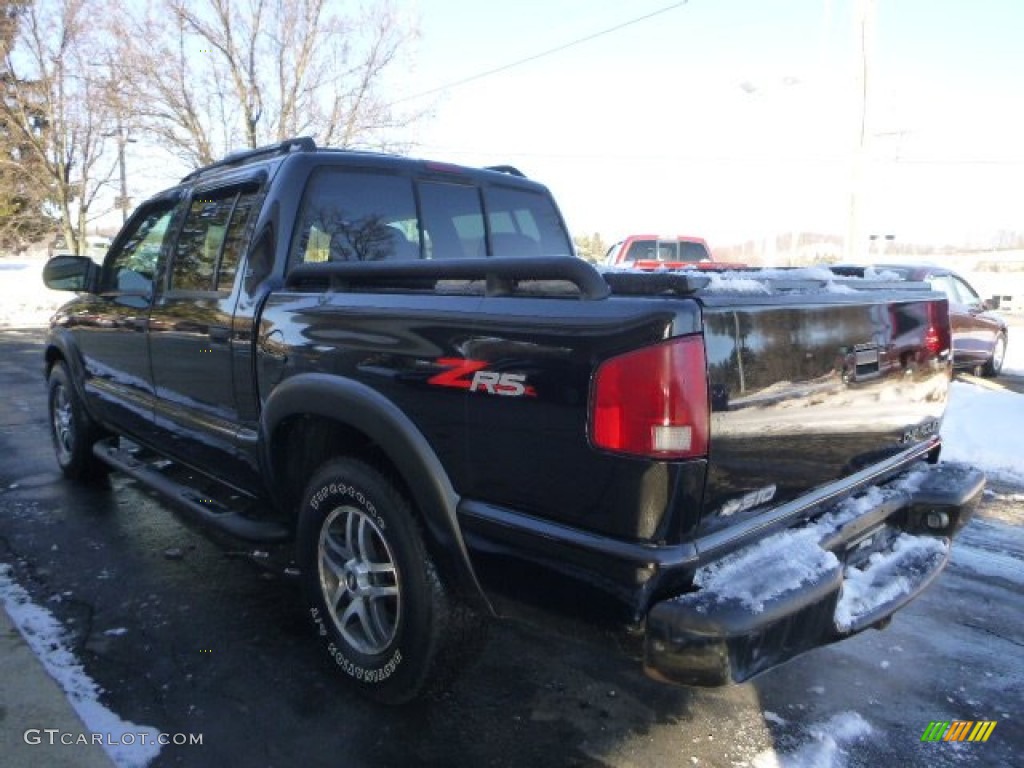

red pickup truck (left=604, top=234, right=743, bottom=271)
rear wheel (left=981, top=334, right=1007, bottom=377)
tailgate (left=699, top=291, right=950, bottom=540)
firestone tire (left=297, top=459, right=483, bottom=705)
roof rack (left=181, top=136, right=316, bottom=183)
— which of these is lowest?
rear wheel (left=981, top=334, right=1007, bottom=377)

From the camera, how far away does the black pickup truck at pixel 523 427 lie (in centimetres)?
194

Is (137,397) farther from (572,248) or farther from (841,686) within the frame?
(841,686)

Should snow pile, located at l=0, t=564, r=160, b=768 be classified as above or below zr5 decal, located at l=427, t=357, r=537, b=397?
below

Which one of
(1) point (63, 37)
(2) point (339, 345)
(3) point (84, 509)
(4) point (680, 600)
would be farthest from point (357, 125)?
(4) point (680, 600)

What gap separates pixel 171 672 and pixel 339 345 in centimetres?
148

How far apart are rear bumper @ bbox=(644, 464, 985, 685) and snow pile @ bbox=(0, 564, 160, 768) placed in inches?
68.7

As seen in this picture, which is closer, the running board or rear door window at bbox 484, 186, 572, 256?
the running board

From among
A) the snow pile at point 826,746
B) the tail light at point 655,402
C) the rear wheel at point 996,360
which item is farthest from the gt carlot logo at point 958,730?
the rear wheel at point 996,360

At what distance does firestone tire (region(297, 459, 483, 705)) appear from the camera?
2510 mm

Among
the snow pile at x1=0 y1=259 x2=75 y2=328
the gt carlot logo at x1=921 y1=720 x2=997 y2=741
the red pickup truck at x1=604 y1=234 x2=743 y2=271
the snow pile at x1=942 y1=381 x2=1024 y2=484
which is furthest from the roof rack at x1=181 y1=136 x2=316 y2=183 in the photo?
the snow pile at x1=0 y1=259 x2=75 y2=328

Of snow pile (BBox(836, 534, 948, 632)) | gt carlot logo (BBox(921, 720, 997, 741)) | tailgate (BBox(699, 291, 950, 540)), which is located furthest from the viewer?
gt carlot logo (BBox(921, 720, 997, 741))

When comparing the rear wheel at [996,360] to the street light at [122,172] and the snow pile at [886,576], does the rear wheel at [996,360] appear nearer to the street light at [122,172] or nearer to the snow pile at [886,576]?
the snow pile at [886,576]

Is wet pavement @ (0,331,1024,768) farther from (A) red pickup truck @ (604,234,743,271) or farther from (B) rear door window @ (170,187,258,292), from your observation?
(A) red pickup truck @ (604,234,743,271)

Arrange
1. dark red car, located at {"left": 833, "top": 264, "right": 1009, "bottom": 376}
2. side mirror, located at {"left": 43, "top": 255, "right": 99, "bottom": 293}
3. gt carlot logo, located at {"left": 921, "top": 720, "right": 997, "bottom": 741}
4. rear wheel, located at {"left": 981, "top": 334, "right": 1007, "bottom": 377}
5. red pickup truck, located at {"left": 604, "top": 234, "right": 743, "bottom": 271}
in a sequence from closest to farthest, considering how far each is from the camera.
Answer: gt carlot logo, located at {"left": 921, "top": 720, "right": 997, "bottom": 741}
side mirror, located at {"left": 43, "top": 255, "right": 99, "bottom": 293}
dark red car, located at {"left": 833, "top": 264, "right": 1009, "bottom": 376}
rear wheel, located at {"left": 981, "top": 334, "right": 1007, "bottom": 377}
red pickup truck, located at {"left": 604, "top": 234, "right": 743, "bottom": 271}
